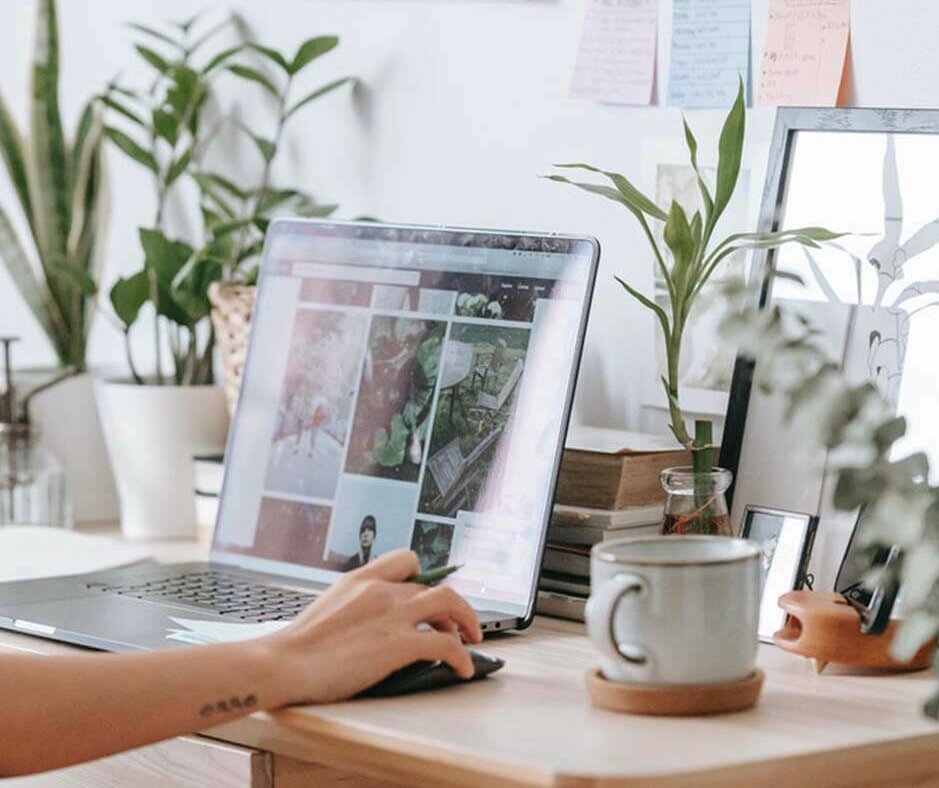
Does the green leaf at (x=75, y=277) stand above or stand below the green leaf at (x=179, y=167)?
below

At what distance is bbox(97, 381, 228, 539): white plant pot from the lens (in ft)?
6.05

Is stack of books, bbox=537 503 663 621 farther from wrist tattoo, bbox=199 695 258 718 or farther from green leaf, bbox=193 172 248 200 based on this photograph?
green leaf, bbox=193 172 248 200

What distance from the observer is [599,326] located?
158 centimetres

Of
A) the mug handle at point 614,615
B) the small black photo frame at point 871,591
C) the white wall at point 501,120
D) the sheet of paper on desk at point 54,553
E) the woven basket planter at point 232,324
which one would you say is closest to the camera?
the mug handle at point 614,615

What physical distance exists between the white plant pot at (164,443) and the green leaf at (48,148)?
10.3 inches

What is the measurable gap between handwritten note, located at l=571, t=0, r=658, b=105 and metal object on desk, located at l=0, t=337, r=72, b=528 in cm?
73

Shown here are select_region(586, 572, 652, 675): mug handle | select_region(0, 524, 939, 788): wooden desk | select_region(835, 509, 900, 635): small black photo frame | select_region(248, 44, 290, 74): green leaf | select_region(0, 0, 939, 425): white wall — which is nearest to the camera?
select_region(0, 524, 939, 788): wooden desk

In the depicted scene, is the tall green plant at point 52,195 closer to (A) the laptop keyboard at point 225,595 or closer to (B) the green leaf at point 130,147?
(B) the green leaf at point 130,147

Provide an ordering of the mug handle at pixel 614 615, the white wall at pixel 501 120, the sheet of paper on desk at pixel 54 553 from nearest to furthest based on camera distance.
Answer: the mug handle at pixel 614 615, the white wall at pixel 501 120, the sheet of paper on desk at pixel 54 553

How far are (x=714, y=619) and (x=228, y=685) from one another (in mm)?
293

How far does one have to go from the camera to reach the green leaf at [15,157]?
6.59 ft

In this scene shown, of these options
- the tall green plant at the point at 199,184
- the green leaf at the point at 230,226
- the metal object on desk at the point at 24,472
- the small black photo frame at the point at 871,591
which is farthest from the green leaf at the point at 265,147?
the small black photo frame at the point at 871,591

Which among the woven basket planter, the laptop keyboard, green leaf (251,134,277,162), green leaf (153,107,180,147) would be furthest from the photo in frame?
green leaf (153,107,180,147)

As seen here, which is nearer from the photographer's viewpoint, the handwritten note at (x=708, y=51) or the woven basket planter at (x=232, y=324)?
the handwritten note at (x=708, y=51)
